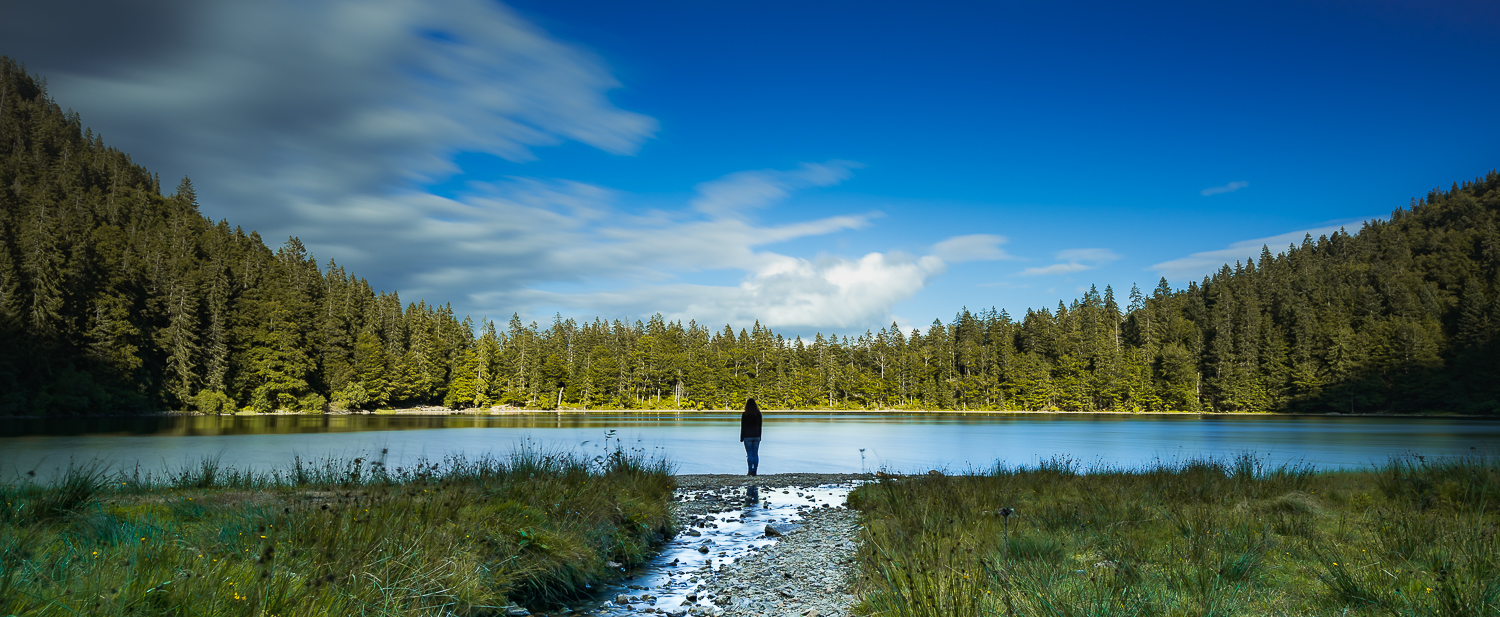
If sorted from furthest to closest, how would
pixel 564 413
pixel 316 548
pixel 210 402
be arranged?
pixel 564 413 → pixel 210 402 → pixel 316 548

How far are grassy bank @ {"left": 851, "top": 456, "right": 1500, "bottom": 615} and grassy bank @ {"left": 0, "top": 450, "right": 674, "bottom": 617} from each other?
11.2ft

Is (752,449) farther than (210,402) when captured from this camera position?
A: No

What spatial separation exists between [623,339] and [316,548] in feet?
421

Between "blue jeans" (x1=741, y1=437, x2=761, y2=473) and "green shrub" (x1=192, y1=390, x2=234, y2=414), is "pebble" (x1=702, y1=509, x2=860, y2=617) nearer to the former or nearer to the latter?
"blue jeans" (x1=741, y1=437, x2=761, y2=473)

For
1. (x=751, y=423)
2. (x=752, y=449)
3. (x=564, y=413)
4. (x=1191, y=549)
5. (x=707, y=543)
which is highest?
(x=751, y=423)

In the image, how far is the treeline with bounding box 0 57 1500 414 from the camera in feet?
219

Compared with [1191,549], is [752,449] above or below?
below

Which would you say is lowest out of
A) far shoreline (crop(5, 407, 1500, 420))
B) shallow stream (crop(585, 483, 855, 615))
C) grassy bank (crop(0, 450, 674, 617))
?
far shoreline (crop(5, 407, 1500, 420))

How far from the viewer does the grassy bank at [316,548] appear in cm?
410

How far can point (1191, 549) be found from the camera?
23.4 feet

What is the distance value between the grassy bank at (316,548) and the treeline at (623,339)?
68043 mm

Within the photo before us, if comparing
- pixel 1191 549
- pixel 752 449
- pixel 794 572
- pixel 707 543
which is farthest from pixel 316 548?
pixel 752 449

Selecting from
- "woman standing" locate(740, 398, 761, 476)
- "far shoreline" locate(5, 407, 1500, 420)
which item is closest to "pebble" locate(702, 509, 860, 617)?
"woman standing" locate(740, 398, 761, 476)

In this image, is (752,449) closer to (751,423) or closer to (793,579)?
(751,423)
